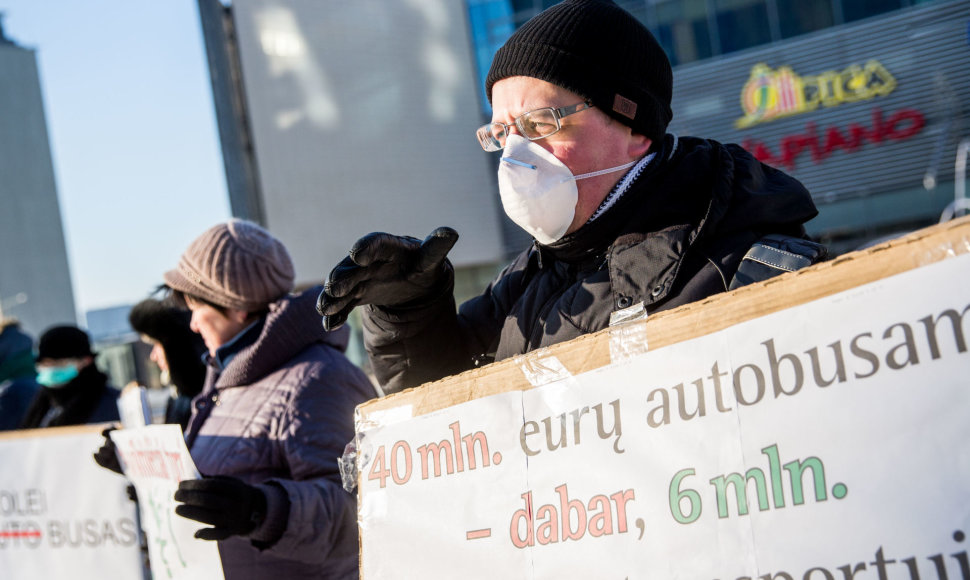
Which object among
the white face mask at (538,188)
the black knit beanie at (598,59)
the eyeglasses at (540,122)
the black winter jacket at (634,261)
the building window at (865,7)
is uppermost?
the building window at (865,7)

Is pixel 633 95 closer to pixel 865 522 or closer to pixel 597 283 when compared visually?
pixel 597 283

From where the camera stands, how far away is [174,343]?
3.97m

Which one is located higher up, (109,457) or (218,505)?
(109,457)

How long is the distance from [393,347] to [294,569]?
2.95 ft

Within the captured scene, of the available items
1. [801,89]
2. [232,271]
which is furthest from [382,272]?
[801,89]

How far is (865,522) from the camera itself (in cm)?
106

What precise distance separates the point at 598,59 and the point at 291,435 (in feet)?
4.45

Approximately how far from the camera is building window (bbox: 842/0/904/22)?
18516 mm

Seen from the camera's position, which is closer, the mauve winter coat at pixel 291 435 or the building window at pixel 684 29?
the mauve winter coat at pixel 291 435

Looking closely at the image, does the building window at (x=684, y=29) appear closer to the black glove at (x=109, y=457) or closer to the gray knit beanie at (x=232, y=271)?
the gray knit beanie at (x=232, y=271)

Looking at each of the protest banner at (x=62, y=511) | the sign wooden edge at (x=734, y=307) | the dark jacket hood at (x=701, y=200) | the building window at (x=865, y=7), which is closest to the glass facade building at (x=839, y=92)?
the building window at (x=865, y=7)

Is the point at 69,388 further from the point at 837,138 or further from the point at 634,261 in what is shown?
the point at 837,138

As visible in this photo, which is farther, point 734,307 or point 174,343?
point 174,343

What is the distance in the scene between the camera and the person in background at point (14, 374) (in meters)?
5.16
